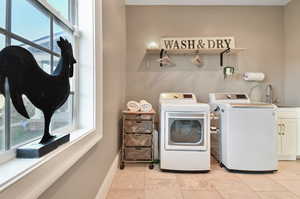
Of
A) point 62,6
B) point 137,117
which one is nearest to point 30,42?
point 62,6

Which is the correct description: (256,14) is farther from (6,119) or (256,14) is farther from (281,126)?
(6,119)

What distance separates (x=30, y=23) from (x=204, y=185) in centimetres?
218

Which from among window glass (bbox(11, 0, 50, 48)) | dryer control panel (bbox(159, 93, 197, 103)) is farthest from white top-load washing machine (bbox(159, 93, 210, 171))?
window glass (bbox(11, 0, 50, 48))

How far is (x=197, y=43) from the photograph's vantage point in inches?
143

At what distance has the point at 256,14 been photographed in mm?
3742

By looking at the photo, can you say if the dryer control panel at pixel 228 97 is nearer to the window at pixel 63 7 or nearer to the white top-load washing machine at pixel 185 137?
the white top-load washing machine at pixel 185 137

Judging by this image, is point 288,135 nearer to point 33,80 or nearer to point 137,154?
point 137,154

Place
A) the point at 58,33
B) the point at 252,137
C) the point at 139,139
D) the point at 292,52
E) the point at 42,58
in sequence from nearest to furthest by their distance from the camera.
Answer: the point at 42,58 → the point at 58,33 → the point at 252,137 → the point at 139,139 → the point at 292,52

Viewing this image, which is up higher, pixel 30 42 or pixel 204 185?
pixel 30 42

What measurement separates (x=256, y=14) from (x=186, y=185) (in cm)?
310

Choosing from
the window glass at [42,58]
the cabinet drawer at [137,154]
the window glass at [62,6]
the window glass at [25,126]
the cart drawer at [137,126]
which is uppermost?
the window glass at [62,6]

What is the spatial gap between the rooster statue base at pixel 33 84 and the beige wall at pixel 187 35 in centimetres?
261

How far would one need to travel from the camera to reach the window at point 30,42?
0.88 m

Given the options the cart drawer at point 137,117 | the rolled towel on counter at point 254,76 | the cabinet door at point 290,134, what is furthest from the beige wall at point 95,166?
the cabinet door at point 290,134
